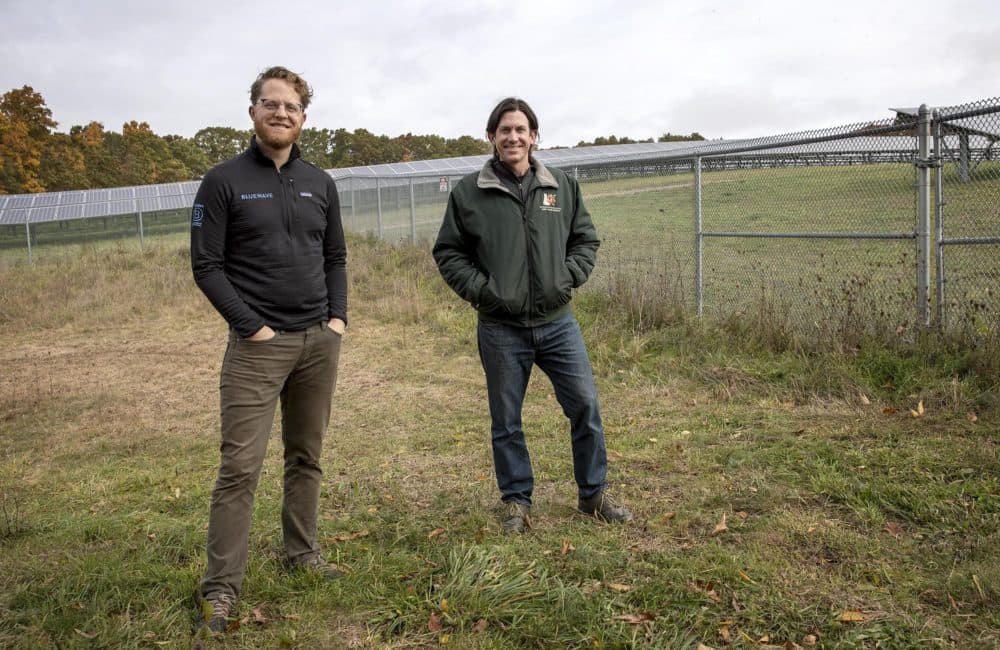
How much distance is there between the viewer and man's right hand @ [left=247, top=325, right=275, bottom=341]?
3.53m

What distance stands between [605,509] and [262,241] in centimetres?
225

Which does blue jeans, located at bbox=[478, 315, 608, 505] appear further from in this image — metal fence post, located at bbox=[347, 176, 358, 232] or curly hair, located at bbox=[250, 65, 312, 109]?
metal fence post, located at bbox=[347, 176, 358, 232]

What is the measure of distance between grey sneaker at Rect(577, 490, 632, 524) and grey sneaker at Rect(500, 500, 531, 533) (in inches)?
12.8

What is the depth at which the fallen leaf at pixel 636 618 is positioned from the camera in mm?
3377

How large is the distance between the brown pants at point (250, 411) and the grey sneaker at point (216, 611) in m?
0.03

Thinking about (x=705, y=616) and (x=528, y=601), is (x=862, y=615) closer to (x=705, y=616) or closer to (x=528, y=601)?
(x=705, y=616)

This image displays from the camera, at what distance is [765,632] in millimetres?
3293

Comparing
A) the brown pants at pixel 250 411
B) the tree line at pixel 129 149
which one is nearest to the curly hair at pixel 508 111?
the brown pants at pixel 250 411

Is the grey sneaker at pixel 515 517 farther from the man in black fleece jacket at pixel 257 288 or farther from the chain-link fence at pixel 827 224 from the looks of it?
the chain-link fence at pixel 827 224

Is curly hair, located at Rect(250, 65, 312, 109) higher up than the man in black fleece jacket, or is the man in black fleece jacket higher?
curly hair, located at Rect(250, 65, 312, 109)

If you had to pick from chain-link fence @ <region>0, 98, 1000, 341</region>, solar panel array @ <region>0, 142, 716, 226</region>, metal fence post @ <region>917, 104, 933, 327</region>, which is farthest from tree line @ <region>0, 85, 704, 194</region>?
metal fence post @ <region>917, 104, 933, 327</region>

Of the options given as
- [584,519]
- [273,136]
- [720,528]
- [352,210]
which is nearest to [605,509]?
[584,519]

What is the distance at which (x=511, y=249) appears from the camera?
4.30m

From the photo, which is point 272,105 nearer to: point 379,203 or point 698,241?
point 698,241
